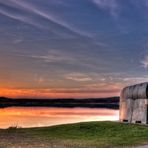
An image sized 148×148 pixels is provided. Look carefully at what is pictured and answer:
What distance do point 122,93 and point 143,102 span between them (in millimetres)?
5706

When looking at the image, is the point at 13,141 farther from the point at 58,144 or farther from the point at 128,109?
the point at 128,109

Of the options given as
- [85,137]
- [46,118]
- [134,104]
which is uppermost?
[46,118]

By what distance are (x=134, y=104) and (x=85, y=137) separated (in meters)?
10.1

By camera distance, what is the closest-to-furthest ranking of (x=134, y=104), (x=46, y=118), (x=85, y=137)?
1. (x=85, y=137)
2. (x=134, y=104)
3. (x=46, y=118)

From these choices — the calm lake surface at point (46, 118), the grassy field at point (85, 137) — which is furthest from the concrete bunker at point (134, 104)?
the calm lake surface at point (46, 118)

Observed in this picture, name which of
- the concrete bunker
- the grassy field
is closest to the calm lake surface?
the concrete bunker

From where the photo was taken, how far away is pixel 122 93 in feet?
126

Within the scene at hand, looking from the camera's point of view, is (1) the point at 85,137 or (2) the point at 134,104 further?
(2) the point at 134,104

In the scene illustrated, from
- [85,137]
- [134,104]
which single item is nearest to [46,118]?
[134,104]

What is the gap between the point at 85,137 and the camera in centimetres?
2575

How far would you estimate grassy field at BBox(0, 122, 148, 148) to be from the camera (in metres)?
21.8

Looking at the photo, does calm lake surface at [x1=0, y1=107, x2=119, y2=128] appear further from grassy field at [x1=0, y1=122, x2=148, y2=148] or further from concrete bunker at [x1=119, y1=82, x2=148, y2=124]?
grassy field at [x1=0, y1=122, x2=148, y2=148]

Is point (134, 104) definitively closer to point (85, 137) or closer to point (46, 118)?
point (85, 137)

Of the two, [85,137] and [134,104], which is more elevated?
[134,104]
